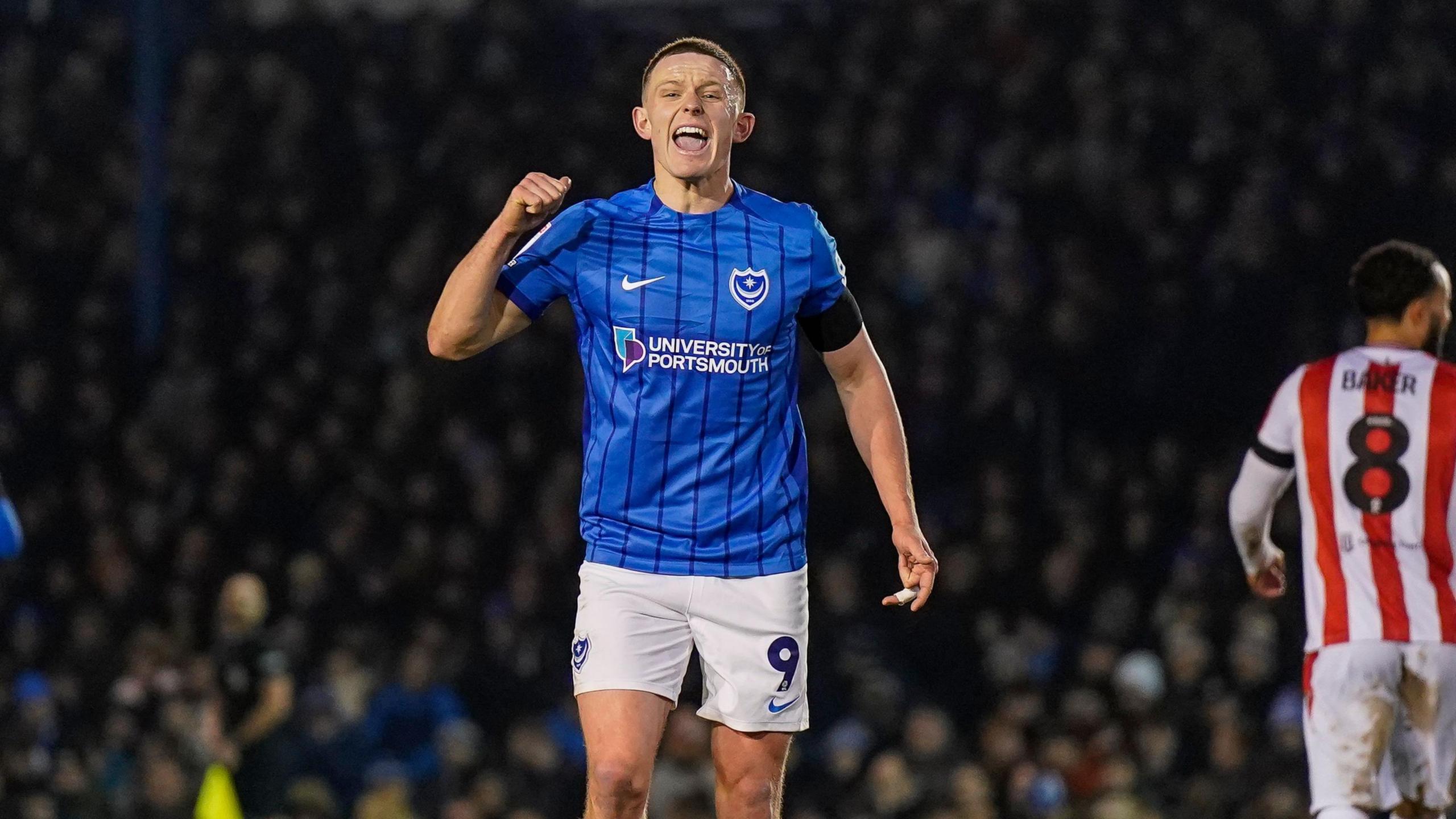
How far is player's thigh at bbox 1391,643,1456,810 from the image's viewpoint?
5.84 meters

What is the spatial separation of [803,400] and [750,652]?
788 centimetres

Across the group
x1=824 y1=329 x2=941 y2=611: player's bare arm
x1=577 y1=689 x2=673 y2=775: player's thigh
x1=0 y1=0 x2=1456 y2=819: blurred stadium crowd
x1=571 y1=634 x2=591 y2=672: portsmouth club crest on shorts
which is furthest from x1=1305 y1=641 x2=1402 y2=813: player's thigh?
x1=0 y1=0 x2=1456 y2=819: blurred stadium crowd

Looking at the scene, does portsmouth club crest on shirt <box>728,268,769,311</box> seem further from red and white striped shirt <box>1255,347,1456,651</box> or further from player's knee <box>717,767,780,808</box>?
red and white striped shirt <box>1255,347,1456,651</box>

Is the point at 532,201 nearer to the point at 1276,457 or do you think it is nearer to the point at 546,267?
the point at 546,267

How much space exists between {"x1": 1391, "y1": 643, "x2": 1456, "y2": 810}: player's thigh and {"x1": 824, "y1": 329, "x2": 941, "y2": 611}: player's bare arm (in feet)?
5.24

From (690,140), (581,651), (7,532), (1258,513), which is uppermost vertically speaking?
(690,140)

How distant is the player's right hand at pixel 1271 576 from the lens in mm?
6258

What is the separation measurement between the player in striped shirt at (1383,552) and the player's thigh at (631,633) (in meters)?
1.99

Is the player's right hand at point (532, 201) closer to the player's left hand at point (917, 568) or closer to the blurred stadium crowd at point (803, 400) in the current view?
the player's left hand at point (917, 568)

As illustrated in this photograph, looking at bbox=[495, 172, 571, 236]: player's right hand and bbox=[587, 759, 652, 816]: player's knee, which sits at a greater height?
bbox=[495, 172, 571, 236]: player's right hand

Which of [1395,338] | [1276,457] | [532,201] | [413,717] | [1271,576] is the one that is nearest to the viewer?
[532,201]

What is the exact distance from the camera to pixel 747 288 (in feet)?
17.0

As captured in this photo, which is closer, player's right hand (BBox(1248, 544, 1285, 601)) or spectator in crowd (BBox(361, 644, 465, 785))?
player's right hand (BBox(1248, 544, 1285, 601))

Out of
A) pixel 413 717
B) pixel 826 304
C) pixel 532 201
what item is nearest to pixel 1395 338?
pixel 826 304
